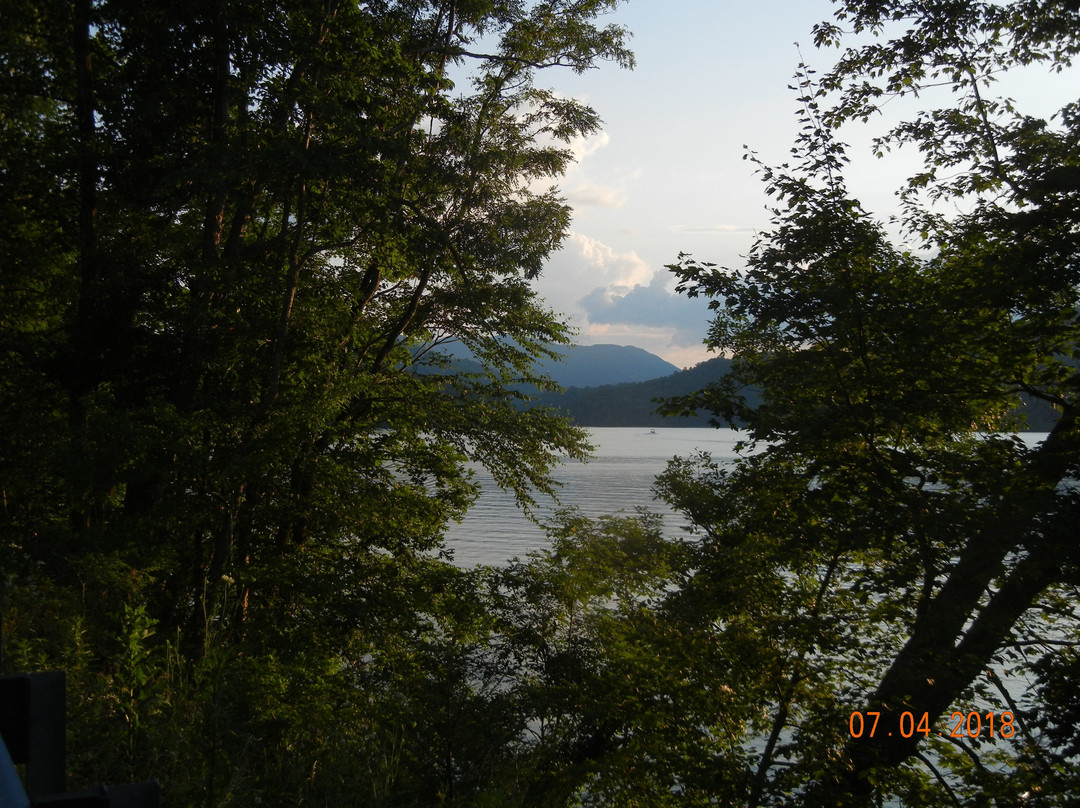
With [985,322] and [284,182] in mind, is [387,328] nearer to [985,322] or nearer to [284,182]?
[284,182]

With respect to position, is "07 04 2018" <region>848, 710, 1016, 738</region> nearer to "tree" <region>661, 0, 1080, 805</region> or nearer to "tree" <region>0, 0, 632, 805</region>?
"tree" <region>661, 0, 1080, 805</region>

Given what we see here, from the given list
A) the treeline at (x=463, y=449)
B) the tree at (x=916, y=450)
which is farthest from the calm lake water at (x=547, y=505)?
the tree at (x=916, y=450)

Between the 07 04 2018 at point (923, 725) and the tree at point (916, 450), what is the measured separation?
38mm

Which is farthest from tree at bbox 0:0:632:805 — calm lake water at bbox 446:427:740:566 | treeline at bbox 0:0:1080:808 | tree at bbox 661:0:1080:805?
tree at bbox 661:0:1080:805

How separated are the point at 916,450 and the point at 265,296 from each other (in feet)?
29.3

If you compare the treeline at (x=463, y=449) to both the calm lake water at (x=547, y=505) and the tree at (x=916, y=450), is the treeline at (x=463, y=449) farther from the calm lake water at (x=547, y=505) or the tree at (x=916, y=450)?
the calm lake water at (x=547, y=505)

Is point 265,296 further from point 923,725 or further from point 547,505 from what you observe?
point 547,505

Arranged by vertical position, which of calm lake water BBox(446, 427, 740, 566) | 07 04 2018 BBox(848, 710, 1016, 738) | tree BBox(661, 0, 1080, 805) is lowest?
calm lake water BBox(446, 427, 740, 566)

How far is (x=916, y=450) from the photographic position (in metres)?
6.84

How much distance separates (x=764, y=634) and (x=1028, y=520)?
286cm

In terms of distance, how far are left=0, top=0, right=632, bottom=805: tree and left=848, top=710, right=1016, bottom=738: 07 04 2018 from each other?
5283mm

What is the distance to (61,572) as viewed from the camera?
8.98m

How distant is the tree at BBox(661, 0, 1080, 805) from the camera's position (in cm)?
598

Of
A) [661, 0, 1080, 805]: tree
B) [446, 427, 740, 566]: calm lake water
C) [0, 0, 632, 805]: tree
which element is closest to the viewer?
[661, 0, 1080, 805]: tree
